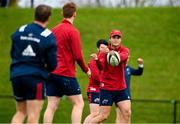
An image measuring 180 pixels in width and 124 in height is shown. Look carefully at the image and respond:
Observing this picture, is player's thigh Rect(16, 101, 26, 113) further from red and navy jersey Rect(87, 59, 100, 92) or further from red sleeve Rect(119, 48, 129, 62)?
red and navy jersey Rect(87, 59, 100, 92)

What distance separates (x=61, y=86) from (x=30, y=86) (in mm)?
2280

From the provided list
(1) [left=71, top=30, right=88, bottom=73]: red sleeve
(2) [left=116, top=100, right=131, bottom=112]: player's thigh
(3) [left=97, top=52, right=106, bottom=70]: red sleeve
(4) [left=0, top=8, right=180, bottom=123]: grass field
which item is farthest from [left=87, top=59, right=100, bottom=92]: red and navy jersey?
(4) [left=0, top=8, right=180, bottom=123]: grass field

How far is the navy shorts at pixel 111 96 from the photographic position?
15.6 metres

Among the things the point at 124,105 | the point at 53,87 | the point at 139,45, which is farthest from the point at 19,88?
the point at 139,45

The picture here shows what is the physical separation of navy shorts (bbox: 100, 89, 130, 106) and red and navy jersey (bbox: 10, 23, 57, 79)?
3.38 meters

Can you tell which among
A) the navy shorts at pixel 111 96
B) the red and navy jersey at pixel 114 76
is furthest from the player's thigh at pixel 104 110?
the red and navy jersey at pixel 114 76

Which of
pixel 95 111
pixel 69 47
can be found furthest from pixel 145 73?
pixel 69 47

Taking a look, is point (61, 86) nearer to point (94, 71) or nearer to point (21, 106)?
point (21, 106)

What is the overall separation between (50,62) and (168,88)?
19616 mm

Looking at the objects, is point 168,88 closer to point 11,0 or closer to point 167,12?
point 167,12

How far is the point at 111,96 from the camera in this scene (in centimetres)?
1562

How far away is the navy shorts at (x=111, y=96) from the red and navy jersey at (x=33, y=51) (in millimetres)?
3375

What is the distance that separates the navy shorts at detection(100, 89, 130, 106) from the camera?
15578 mm

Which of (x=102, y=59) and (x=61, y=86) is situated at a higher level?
(x=102, y=59)
